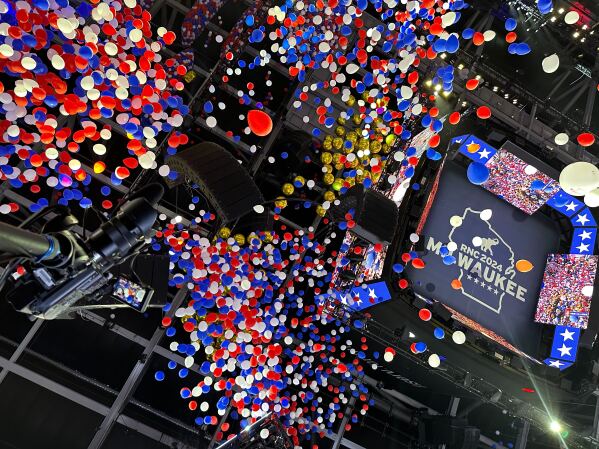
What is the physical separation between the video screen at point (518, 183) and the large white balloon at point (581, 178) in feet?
5.65

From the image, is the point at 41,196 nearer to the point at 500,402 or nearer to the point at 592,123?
the point at 500,402

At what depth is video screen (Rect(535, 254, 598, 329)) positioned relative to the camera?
4.82 metres

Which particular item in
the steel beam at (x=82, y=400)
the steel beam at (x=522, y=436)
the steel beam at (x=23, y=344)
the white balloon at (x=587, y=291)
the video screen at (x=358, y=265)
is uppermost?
the white balloon at (x=587, y=291)

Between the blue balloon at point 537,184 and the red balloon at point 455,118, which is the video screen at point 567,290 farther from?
the red balloon at point 455,118

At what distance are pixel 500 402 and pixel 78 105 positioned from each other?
16.8 ft

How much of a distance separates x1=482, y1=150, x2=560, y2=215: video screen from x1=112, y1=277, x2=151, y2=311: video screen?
157 inches

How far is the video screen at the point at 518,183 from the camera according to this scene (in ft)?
16.2

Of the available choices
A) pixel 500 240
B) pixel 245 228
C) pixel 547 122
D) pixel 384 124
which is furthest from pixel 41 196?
pixel 547 122

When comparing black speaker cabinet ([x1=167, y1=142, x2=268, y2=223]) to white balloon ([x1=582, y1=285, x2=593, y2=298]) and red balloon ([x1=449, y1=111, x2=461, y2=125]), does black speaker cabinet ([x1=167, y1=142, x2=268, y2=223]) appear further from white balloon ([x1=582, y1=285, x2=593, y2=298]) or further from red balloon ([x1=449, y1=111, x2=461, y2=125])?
white balloon ([x1=582, y1=285, x2=593, y2=298])

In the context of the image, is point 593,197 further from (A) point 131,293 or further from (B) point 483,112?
(A) point 131,293

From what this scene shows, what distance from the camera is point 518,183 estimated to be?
514cm

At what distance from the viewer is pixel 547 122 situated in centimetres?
679

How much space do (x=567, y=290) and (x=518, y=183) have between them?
4.24 ft

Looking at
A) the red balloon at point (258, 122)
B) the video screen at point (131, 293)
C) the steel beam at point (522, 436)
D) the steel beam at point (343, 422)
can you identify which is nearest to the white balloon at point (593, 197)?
the video screen at point (131, 293)
